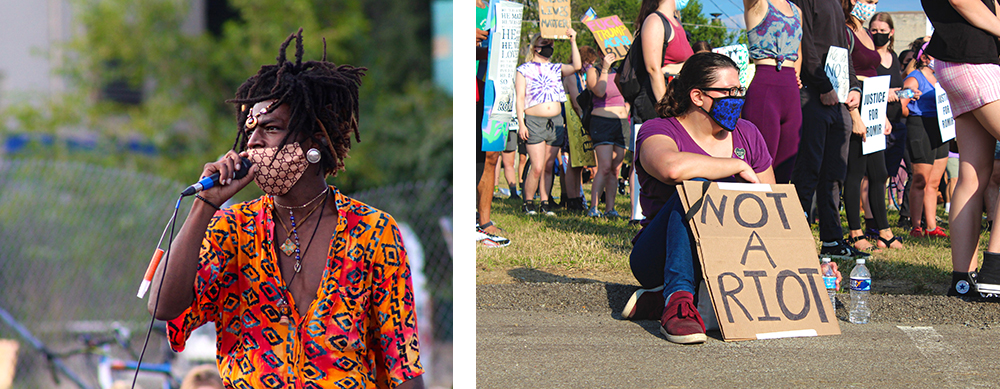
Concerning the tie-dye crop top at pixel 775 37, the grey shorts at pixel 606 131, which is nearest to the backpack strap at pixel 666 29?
the tie-dye crop top at pixel 775 37

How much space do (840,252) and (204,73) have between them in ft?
16.7

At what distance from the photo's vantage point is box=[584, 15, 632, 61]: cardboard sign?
25.7 ft

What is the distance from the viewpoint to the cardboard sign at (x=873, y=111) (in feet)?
20.1

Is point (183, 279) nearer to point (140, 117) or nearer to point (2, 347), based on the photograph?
point (2, 347)

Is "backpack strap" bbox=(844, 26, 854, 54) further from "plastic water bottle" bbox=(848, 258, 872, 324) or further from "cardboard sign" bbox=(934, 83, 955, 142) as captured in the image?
"plastic water bottle" bbox=(848, 258, 872, 324)

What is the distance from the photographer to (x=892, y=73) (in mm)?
7184

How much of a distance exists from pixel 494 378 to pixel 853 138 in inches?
165

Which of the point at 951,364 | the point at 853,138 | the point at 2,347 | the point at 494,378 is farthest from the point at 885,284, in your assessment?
the point at 2,347

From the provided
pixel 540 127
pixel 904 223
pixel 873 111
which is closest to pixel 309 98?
pixel 873 111

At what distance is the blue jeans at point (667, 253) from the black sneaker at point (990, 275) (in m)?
1.56

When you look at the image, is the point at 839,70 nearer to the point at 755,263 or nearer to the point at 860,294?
the point at 860,294

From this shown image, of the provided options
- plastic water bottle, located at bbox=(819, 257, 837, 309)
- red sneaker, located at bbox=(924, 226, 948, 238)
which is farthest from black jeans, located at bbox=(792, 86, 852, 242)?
red sneaker, located at bbox=(924, 226, 948, 238)

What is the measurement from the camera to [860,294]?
4.11m

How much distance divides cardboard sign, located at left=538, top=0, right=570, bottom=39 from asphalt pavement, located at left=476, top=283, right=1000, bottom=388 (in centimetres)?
369
